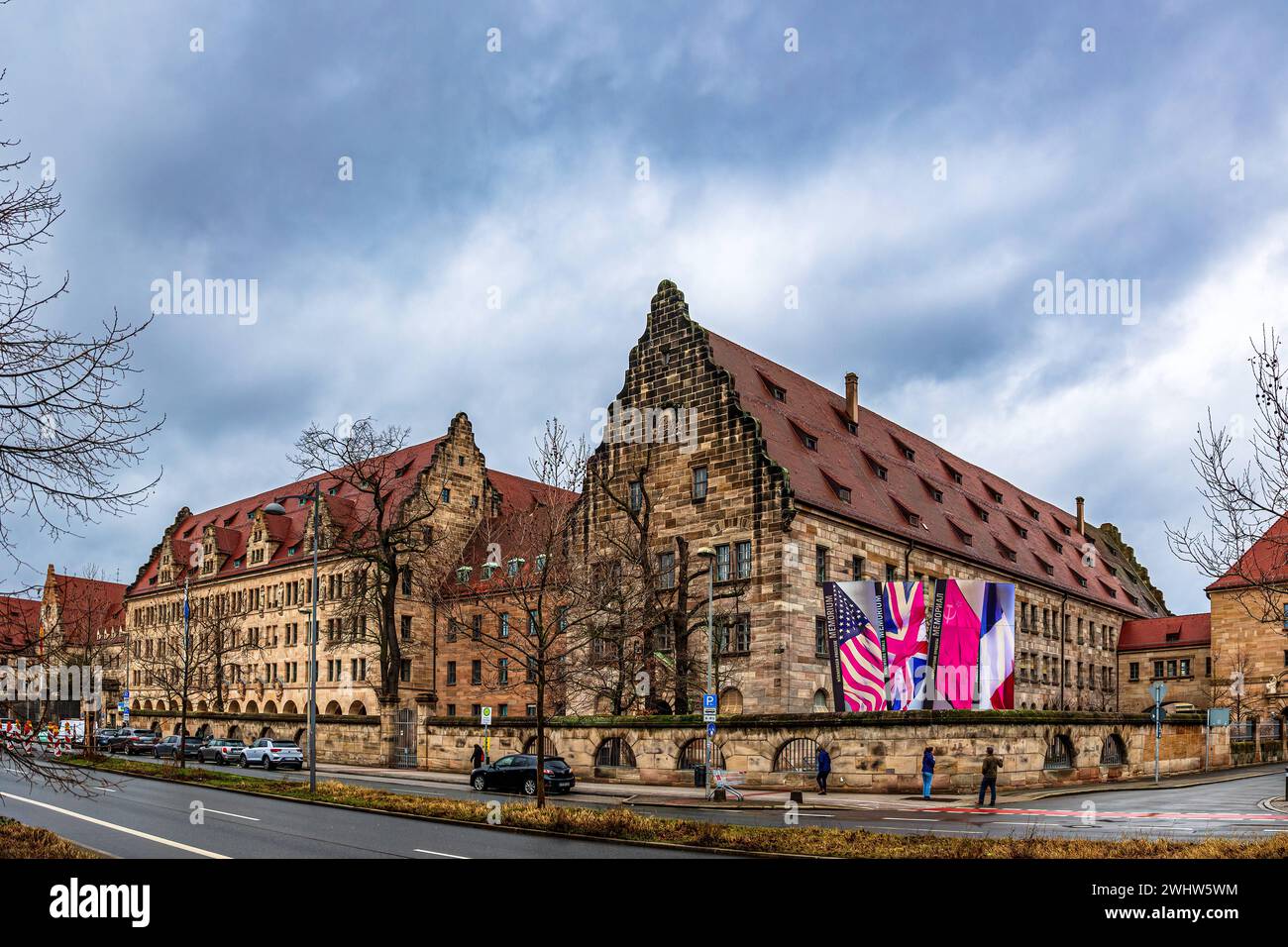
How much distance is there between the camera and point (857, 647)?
129ft

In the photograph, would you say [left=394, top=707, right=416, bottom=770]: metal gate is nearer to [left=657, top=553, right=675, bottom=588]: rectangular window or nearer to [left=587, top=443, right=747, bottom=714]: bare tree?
[left=587, top=443, right=747, bottom=714]: bare tree

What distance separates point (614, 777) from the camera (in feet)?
137

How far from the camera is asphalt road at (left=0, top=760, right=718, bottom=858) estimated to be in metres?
18.2

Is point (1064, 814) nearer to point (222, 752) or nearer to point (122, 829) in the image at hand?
point (122, 829)

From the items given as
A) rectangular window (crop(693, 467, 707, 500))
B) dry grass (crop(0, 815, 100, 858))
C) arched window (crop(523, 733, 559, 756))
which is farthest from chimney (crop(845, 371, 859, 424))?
dry grass (crop(0, 815, 100, 858))

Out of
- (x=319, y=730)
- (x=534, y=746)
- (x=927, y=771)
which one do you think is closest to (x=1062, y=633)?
(x=534, y=746)

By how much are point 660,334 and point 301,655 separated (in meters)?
37.7

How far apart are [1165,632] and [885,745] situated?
171ft

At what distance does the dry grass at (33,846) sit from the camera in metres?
13.8

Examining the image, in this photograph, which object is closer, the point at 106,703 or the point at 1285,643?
the point at 1285,643

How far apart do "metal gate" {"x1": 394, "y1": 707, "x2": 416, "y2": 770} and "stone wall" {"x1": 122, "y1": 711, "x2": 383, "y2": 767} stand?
1.08 metres
